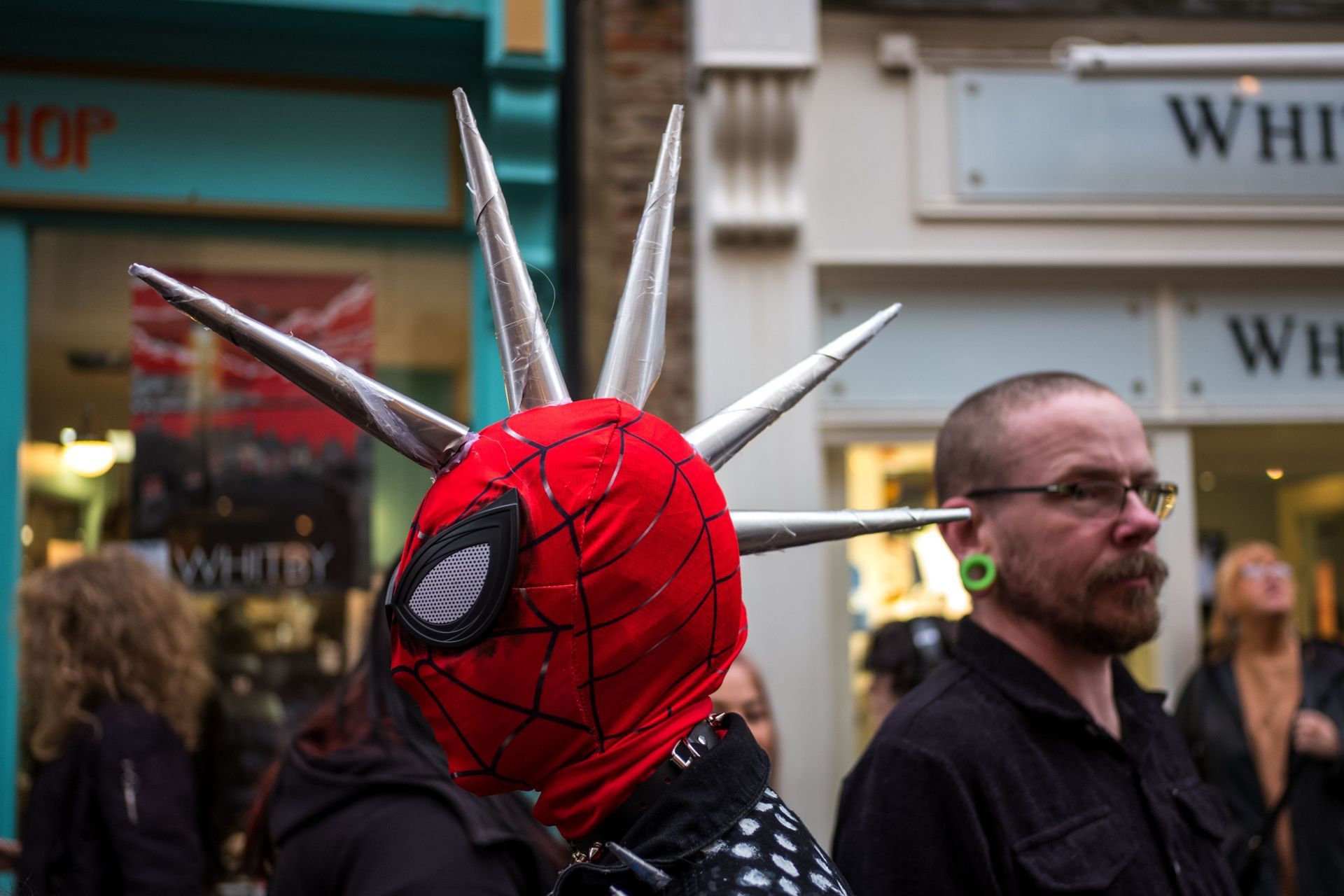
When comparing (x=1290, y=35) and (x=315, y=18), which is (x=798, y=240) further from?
(x=1290, y=35)

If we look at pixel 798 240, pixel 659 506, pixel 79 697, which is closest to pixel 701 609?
pixel 659 506

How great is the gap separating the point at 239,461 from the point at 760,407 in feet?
12.0

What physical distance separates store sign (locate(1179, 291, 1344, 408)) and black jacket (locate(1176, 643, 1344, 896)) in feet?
4.21

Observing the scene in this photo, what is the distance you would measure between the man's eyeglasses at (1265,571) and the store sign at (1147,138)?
4.99 ft

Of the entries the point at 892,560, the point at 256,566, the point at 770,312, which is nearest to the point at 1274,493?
the point at 892,560

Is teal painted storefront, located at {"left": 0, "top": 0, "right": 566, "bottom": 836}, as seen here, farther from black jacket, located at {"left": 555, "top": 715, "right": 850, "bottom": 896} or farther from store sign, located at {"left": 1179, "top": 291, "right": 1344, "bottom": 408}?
black jacket, located at {"left": 555, "top": 715, "right": 850, "bottom": 896}

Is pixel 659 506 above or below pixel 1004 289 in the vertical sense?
below

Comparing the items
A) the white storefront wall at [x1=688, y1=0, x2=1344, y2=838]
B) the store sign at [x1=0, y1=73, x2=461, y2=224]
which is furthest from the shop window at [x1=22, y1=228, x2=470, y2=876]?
the white storefront wall at [x1=688, y1=0, x2=1344, y2=838]

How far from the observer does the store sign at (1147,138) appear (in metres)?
5.04

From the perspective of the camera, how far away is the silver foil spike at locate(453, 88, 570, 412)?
1.35 m

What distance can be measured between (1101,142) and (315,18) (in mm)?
3081

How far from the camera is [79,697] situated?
339cm

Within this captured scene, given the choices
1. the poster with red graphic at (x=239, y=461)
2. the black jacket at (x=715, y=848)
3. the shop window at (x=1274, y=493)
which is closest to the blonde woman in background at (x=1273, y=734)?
the shop window at (x=1274, y=493)

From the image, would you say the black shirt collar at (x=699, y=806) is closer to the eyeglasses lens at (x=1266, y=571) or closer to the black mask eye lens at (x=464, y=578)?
the black mask eye lens at (x=464, y=578)
